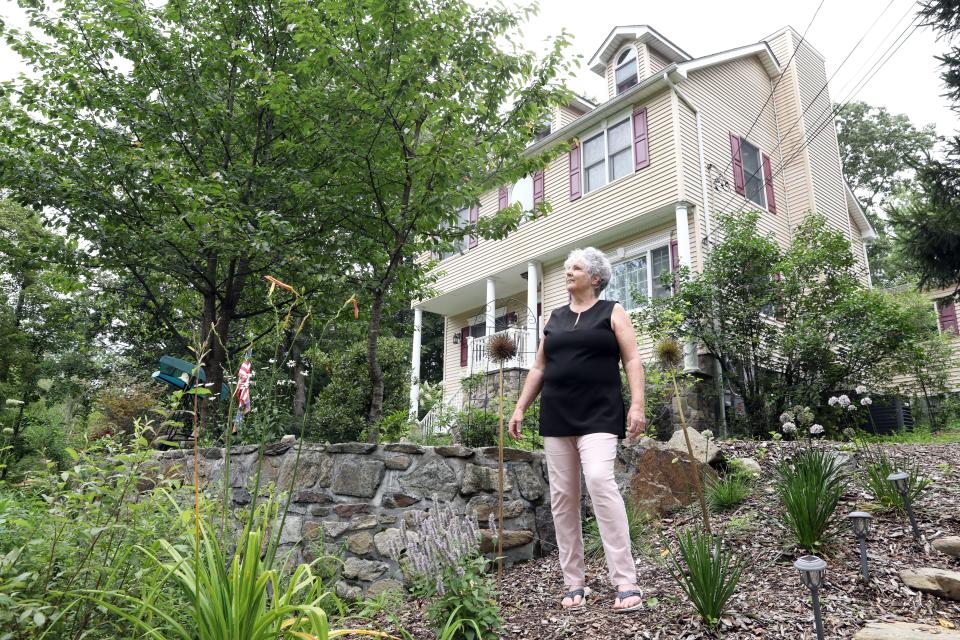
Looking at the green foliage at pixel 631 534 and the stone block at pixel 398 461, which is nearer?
the green foliage at pixel 631 534

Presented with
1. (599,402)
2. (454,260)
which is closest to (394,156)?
(599,402)

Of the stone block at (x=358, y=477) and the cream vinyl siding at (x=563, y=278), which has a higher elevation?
the cream vinyl siding at (x=563, y=278)

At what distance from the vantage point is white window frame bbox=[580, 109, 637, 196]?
10916 mm

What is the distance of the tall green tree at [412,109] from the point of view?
4.88 metres

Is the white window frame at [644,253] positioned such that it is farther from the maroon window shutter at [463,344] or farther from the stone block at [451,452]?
the stone block at [451,452]

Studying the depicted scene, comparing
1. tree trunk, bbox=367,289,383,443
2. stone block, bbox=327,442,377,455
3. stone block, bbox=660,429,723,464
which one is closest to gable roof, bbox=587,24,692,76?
tree trunk, bbox=367,289,383,443

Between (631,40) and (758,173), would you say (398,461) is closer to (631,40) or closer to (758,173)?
(758,173)

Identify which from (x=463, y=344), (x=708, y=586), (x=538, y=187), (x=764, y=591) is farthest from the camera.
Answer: (x=463, y=344)

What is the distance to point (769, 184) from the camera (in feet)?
39.1

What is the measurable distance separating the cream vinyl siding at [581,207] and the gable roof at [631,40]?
233 cm

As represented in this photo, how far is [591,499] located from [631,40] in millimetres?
12168

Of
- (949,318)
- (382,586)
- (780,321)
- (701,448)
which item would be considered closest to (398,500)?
(382,586)

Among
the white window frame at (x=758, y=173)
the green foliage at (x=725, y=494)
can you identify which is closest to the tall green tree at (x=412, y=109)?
the green foliage at (x=725, y=494)

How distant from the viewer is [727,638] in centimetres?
228
